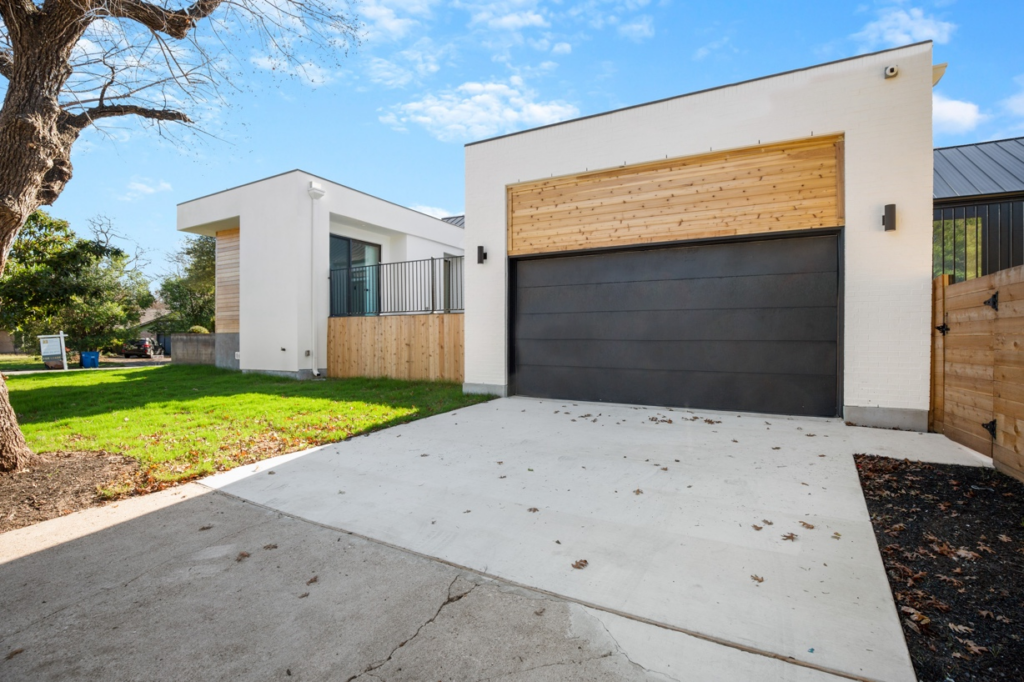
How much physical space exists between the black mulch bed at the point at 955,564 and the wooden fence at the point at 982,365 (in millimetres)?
435

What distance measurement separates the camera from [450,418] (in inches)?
260

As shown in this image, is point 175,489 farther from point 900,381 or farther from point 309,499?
point 900,381

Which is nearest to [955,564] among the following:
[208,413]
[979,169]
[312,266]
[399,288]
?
[208,413]

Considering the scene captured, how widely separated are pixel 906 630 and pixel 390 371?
985 cm

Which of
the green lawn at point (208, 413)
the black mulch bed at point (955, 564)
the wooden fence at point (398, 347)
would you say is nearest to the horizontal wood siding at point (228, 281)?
the green lawn at point (208, 413)

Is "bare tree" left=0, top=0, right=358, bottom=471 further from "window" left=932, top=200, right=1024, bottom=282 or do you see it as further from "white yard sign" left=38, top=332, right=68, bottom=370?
"white yard sign" left=38, top=332, right=68, bottom=370

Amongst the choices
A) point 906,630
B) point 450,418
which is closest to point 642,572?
point 906,630

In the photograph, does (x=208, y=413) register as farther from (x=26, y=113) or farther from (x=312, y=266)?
(x=312, y=266)

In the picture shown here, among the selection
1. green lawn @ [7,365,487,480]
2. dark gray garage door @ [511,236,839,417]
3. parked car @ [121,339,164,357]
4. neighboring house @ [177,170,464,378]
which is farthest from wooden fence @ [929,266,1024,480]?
parked car @ [121,339,164,357]

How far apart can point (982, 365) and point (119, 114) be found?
8500mm

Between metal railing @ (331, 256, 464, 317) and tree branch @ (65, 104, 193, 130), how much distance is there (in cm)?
564

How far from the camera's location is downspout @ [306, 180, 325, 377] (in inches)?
433

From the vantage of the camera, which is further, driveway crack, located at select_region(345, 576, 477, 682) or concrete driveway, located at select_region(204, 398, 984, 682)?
concrete driveway, located at select_region(204, 398, 984, 682)

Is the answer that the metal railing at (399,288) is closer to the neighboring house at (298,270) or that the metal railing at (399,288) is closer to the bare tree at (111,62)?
the neighboring house at (298,270)
